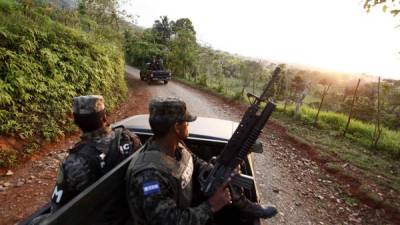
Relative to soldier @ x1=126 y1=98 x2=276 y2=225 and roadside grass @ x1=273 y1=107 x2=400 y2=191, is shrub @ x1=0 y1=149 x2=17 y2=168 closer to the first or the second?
soldier @ x1=126 y1=98 x2=276 y2=225

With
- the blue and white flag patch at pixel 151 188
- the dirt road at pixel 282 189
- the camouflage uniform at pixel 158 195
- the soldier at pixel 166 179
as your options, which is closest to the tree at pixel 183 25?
the dirt road at pixel 282 189

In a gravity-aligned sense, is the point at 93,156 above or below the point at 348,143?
above

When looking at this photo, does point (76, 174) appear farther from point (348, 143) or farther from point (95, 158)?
point (348, 143)

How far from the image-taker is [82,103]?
2758 mm

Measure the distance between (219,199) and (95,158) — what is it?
1140mm

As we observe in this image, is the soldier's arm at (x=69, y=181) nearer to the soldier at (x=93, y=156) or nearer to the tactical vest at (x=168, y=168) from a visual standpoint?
the soldier at (x=93, y=156)

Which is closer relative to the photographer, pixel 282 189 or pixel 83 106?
pixel 83 106

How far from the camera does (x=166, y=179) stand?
2068 mm

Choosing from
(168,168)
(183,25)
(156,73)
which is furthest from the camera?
(183,25)

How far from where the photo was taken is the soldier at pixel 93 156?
241 centimetres

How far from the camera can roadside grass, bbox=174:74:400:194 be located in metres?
7.24

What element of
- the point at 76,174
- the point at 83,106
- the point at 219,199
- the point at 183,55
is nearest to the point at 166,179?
the point at 219,199

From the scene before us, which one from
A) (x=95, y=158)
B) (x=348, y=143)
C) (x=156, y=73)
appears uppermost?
(x=95, y=158)

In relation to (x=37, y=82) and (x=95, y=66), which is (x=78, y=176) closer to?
(x=37, y=82)
